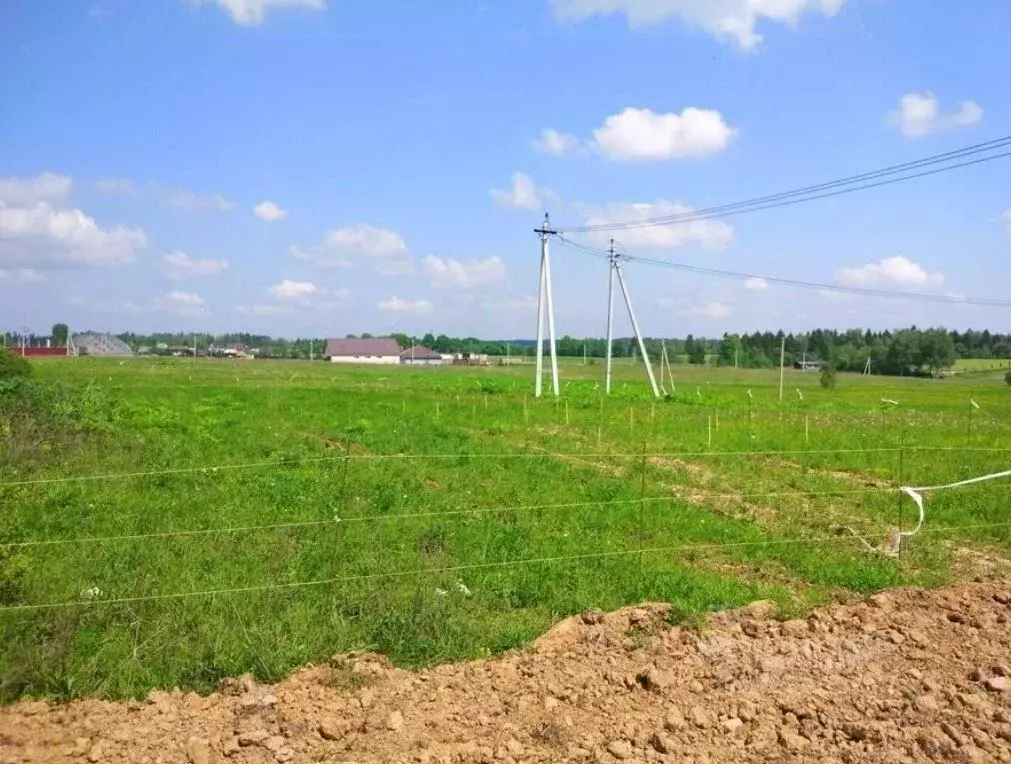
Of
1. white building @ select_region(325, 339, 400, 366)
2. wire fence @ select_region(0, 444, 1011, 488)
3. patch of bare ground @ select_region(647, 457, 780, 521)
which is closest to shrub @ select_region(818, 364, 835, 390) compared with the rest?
wire fence @ select_region(0, 444, 1011, 488)

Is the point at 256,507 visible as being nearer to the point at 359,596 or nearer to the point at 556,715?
the point at 359,596

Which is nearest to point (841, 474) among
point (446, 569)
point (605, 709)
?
point (446, 569)

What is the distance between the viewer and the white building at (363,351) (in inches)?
5027

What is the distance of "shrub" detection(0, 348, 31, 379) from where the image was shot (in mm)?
22009

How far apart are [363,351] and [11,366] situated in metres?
109

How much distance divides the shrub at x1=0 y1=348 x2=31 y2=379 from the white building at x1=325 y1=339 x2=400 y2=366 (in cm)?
10091

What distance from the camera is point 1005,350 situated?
101 metres

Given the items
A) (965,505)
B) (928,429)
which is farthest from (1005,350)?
(965,505)

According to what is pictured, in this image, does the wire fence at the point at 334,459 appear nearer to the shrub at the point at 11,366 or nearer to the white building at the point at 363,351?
the shrub at the point at 11,366

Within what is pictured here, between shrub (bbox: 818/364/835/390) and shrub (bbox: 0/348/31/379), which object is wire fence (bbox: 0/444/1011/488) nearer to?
shrub (bbox: 0/348/31/379)

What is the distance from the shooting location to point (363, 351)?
13088 cm

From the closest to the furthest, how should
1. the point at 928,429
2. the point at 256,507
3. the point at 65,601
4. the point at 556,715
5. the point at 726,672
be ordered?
the point at 556,715
the point at 726,672
the point at 65,601
the point at 256,507
the point at 928,429

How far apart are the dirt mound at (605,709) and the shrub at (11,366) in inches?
798

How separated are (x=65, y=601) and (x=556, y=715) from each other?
381 centimetres
